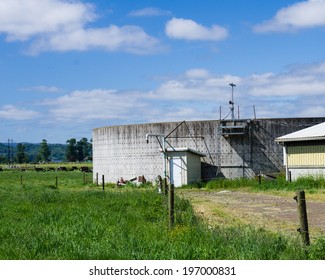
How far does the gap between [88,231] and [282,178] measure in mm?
17253

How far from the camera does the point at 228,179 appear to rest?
28.2 m

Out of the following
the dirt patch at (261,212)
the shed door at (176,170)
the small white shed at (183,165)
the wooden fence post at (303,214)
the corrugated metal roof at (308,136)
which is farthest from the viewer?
the shed door at (176,170)

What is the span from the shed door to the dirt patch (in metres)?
6.81

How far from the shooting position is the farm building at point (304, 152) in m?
24.6

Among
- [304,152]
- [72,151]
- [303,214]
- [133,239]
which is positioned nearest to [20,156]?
[72,151]

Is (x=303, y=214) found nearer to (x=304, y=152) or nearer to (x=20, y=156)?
(x=304, y=152)

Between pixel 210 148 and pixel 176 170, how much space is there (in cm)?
226

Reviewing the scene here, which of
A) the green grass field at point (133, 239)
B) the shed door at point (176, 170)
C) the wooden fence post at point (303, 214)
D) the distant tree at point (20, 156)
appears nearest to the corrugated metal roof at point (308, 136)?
the shed door at point (176, 170)

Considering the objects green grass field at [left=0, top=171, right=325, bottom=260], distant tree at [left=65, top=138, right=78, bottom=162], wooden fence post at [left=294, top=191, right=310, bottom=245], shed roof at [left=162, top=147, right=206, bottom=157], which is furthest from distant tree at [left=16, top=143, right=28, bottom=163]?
wooden fence post at [left=294, top=191, right=310, bottom=245]

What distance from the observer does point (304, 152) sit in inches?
1008

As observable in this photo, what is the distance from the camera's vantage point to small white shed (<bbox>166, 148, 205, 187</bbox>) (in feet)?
92.0

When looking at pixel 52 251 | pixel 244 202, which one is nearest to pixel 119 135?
pixel 244 202

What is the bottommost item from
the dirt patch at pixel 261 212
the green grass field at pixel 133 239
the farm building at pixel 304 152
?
the dirt patch at pixel 261 212

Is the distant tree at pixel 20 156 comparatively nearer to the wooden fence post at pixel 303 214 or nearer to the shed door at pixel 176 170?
the shed door at pixel 176 170
